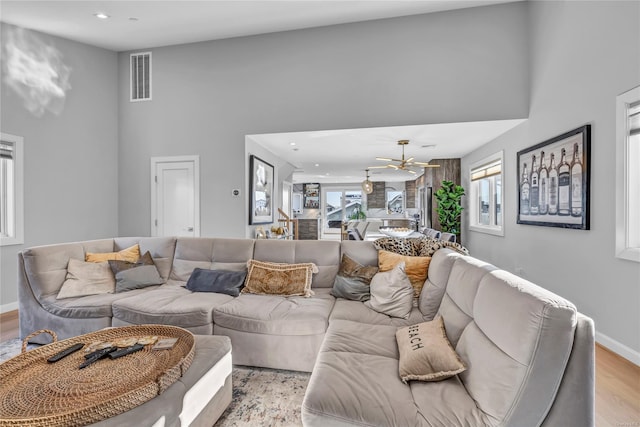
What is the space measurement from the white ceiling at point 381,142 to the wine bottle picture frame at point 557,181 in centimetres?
66

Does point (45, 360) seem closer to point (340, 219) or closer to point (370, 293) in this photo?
point (370, 293)

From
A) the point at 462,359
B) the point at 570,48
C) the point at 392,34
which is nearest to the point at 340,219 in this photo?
the point at 392,34

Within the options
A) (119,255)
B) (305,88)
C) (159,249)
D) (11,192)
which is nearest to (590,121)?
(305,88)

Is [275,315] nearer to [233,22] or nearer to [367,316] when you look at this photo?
[367,316]

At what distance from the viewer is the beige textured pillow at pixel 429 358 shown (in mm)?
1294

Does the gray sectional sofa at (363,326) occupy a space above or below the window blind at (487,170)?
below

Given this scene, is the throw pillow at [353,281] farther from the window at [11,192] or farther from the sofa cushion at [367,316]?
the window at [11,192]

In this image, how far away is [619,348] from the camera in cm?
238

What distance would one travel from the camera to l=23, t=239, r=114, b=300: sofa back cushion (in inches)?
104

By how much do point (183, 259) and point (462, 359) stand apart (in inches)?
109

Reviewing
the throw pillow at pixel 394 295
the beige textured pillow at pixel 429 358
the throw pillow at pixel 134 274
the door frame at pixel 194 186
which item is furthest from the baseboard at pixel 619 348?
the door frame at pixel 194 186

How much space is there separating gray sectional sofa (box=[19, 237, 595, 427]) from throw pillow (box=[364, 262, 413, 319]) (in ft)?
0.23

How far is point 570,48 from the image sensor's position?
2.90m

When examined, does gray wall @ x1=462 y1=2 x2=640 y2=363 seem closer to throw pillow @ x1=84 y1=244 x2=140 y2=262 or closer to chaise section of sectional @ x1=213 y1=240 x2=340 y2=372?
chaise section of sectional @ x1=213 y1=240 x2=340 y2=372
